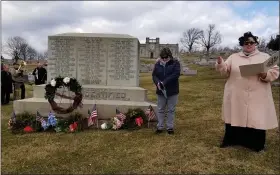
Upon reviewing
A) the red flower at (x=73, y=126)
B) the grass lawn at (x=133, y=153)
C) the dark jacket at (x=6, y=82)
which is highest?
the dark jacket at (x=6, y=82)

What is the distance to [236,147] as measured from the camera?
6480 mm

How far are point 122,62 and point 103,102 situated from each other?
1.21m

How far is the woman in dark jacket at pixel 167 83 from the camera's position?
7.41m

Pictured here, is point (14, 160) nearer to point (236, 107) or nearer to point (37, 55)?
point (236, 107)

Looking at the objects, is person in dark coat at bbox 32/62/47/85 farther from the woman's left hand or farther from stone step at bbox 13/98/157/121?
the woman's left hand

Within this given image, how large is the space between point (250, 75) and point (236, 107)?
2.14 feet

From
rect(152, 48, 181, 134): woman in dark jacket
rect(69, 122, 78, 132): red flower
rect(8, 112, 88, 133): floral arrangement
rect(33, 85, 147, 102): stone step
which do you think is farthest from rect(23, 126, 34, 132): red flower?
rect(152, 48, 181, 134): woman in dark jacket

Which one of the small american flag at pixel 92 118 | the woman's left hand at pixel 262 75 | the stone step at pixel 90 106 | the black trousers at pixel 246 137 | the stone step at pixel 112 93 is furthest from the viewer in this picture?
the stone step at pixel 112 93

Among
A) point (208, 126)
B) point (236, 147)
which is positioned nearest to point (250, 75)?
point (236, 147)

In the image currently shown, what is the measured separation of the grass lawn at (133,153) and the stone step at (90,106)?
736mm

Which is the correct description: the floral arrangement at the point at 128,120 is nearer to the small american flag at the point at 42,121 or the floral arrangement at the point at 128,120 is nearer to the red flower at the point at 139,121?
the red flower at the point at 139,121

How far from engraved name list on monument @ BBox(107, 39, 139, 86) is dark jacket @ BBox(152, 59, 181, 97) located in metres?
1.59

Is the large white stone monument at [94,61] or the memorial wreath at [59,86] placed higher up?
the large white stone monument at [94,61]

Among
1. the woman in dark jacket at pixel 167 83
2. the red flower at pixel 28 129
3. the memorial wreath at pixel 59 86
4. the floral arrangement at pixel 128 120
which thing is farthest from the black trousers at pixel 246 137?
the red flower at pixel 28 129
